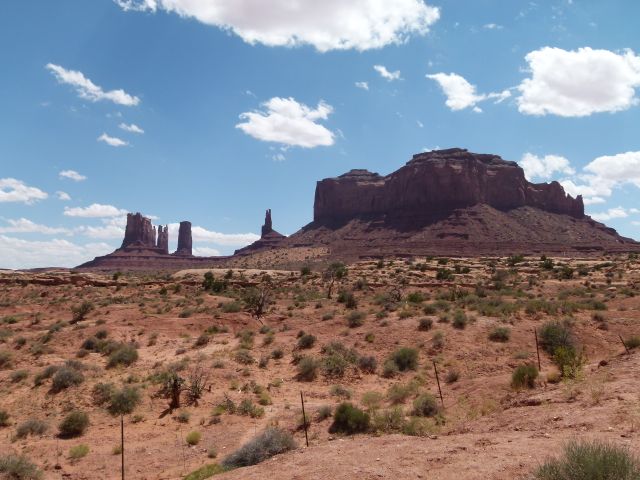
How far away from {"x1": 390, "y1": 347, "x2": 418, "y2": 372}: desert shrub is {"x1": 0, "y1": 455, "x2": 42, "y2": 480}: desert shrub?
41.8 ft

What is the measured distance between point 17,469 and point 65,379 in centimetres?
663

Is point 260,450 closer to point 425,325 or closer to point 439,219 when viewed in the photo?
point 425,325

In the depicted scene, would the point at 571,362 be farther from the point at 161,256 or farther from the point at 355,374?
the point at 161,256

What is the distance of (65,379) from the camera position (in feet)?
54.8

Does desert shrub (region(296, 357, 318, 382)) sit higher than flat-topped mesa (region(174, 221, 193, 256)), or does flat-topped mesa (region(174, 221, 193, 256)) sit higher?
flat-topped mesa (region(174, 221, 193, 256))

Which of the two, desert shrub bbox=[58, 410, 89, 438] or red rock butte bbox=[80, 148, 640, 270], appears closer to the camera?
desert shrub bbox=[58, 410, 89, 438]

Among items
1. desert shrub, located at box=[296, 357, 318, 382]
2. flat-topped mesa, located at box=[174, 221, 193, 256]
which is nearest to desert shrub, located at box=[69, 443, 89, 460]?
A: desert shrub, located at box=[296, 357, 318, 382]

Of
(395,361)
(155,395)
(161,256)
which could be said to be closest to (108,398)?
(155,395)

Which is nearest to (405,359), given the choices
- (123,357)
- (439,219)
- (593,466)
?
(123,357)

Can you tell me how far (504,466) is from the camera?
723 cm

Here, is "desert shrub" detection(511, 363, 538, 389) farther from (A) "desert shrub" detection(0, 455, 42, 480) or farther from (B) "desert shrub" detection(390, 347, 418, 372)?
(A) "desert shrub" detection(0, 455, 42, 480)

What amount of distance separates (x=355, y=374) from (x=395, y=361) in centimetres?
184

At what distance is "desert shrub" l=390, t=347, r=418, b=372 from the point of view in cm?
1911

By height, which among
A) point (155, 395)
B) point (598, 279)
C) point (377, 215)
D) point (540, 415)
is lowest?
point (155, 395)
